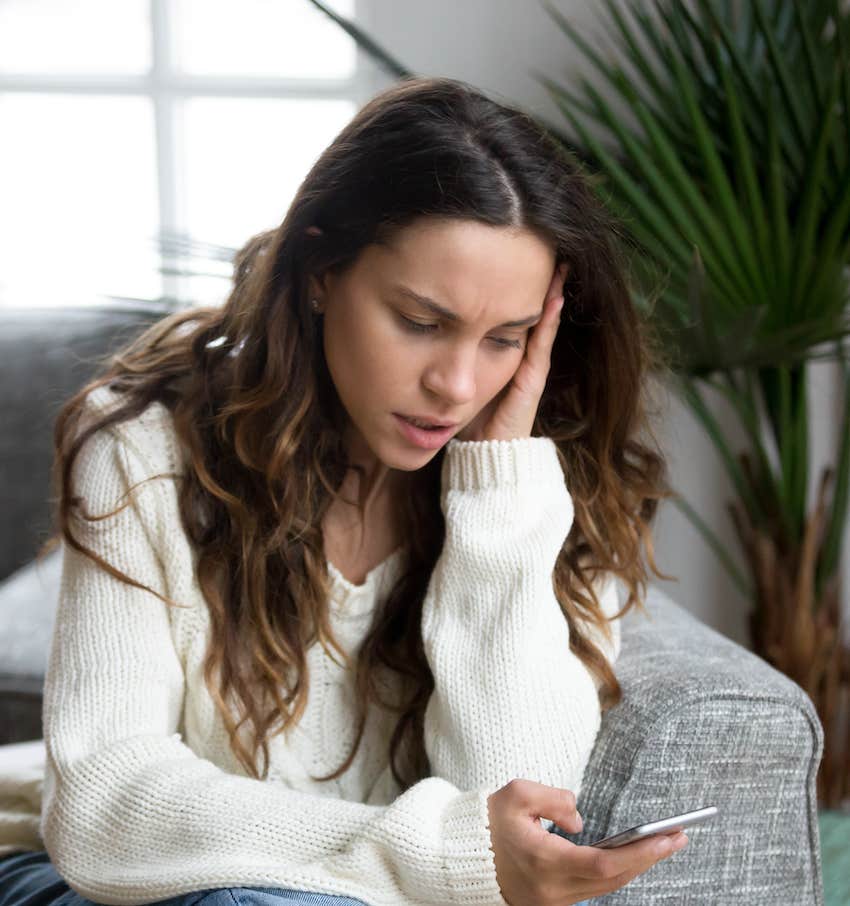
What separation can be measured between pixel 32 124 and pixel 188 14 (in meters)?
0.44

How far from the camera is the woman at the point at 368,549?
1.04 metres

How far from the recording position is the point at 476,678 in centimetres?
119

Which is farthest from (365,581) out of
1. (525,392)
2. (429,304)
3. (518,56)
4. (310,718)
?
(518,56)


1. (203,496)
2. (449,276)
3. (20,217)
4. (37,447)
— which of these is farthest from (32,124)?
(449,276)

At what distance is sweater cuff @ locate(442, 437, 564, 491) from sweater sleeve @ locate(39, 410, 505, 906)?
302 mm

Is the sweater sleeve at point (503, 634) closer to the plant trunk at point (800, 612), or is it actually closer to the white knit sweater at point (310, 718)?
the white knit sweater at point (310, 718)

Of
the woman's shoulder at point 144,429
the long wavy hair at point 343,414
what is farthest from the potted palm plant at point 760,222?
the woman's shoulder at point 144,429

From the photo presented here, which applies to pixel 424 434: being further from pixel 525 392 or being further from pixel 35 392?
pixel 35 392

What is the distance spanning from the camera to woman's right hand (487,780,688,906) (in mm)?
948

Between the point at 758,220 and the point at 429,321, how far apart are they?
31.6 inches

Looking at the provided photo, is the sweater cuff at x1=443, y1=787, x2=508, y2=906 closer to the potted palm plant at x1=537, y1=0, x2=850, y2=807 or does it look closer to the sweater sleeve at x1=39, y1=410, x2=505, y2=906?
the sweater sleeve at x1=39, y1=410, x2=505, y2=906

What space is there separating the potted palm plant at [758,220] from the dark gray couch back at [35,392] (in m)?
0.74

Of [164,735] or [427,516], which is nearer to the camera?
[164,735]

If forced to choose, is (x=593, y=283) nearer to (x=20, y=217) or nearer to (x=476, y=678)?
(x=476, y=678)
